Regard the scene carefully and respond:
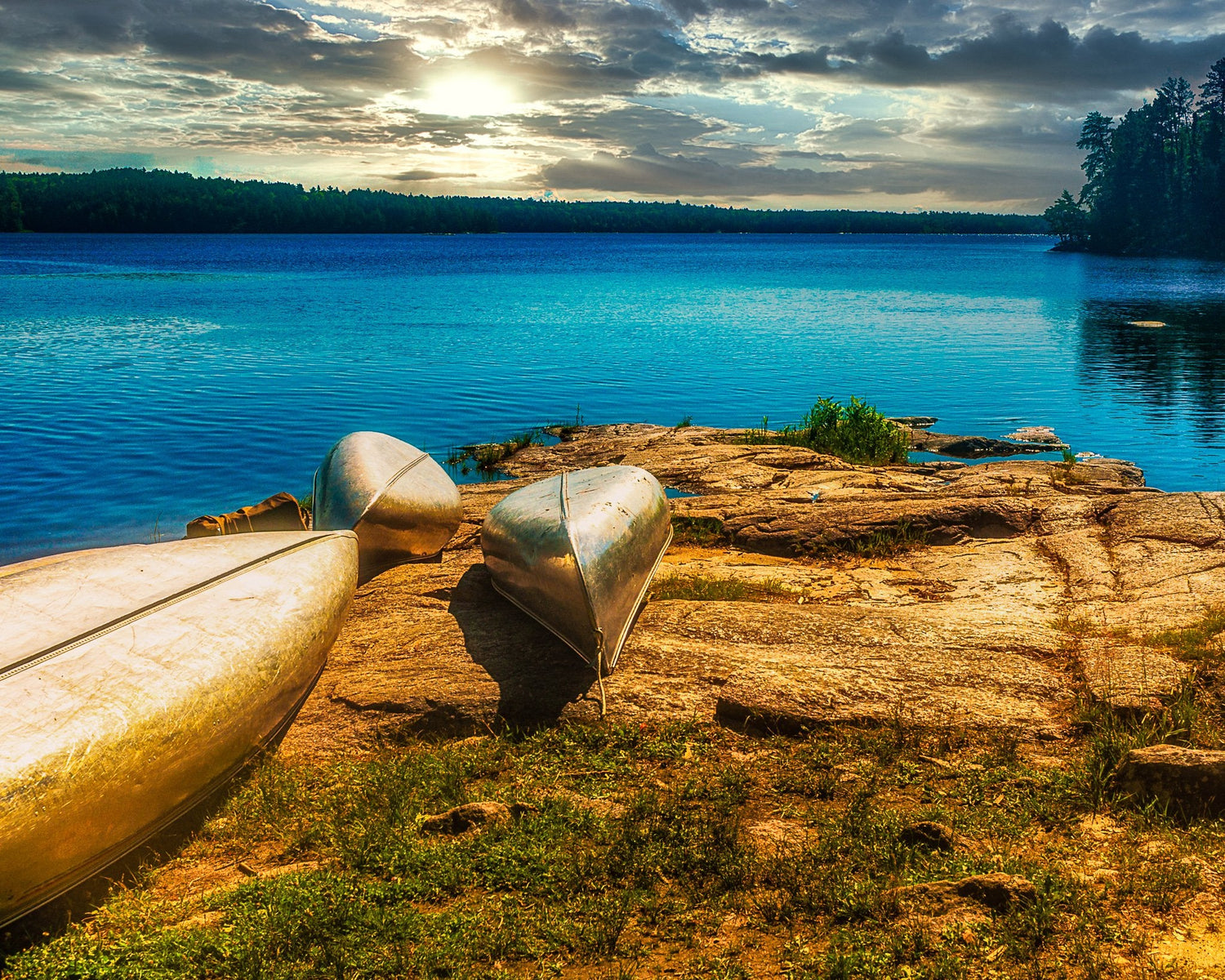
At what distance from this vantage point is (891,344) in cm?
3606

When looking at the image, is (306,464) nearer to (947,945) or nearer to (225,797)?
(225,797)

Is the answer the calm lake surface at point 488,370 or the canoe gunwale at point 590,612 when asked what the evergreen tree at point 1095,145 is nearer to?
the calm lake surface at point 488,370

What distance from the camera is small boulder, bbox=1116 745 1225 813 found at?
15.1 feet

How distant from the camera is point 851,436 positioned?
57.1 ft

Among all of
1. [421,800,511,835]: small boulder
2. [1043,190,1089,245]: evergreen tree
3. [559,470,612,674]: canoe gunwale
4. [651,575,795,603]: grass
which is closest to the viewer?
[421,800,511,835]: small boulder

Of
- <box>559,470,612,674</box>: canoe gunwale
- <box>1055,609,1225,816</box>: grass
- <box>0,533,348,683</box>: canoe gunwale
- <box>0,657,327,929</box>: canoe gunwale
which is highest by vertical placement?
<box>0,533,348,683</box>: canoe gunwale

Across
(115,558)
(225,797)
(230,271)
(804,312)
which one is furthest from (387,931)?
(230,271)

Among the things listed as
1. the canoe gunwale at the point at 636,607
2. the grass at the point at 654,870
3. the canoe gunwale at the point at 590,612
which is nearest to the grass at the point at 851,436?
the canoe gunwale at the point at 636,607

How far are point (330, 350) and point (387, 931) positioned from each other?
103ft

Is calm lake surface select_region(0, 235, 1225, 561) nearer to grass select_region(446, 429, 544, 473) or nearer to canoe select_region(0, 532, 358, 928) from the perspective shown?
grass select_region(446, 429, 544, 473)

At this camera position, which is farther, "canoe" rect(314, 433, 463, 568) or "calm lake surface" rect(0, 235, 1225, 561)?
"calm lake surface" rect(0, 235, 1225, 561)

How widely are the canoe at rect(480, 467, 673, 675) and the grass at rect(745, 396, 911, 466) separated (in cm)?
960

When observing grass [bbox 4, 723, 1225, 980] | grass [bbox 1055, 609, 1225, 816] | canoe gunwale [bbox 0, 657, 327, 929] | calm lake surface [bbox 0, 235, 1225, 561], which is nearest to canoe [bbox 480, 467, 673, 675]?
grass [bbox 4, 723, 1225, 980]

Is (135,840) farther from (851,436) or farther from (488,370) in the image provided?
(488,370)
